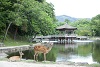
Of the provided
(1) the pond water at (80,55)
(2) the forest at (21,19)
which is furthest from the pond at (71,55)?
(2) the forest at (21,19)

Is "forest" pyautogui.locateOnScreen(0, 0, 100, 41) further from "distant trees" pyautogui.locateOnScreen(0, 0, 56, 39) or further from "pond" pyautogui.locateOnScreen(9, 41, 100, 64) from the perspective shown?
"pond" pyautogui.locateOnScreen(9, 41, 100, 64)

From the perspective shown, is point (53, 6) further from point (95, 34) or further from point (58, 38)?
point (95, 34)

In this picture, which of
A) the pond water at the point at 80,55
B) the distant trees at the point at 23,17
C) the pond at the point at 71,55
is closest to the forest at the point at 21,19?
the distant trees at the point at 23,17

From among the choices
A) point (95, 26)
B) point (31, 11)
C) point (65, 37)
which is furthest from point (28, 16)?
point (95, 26)

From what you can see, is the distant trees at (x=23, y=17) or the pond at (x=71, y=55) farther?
the distant trees at (x=23, y=17)

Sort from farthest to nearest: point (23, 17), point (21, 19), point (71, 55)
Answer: point (23, 17)
point (21, 19)
point (71, 55)

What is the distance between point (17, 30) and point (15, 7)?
10.6 m

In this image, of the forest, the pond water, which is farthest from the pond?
the forest

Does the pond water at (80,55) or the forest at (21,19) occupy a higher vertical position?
the forest at (21,19)

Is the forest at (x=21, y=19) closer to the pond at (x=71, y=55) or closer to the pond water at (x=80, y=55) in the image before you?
the pond at (x=71, y=55)

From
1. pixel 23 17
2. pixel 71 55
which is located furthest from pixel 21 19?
pixel 71 55

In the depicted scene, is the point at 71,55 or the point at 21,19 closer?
the point at 71,55

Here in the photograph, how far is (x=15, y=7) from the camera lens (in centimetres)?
3195

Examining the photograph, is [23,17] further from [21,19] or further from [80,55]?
[80,55]
